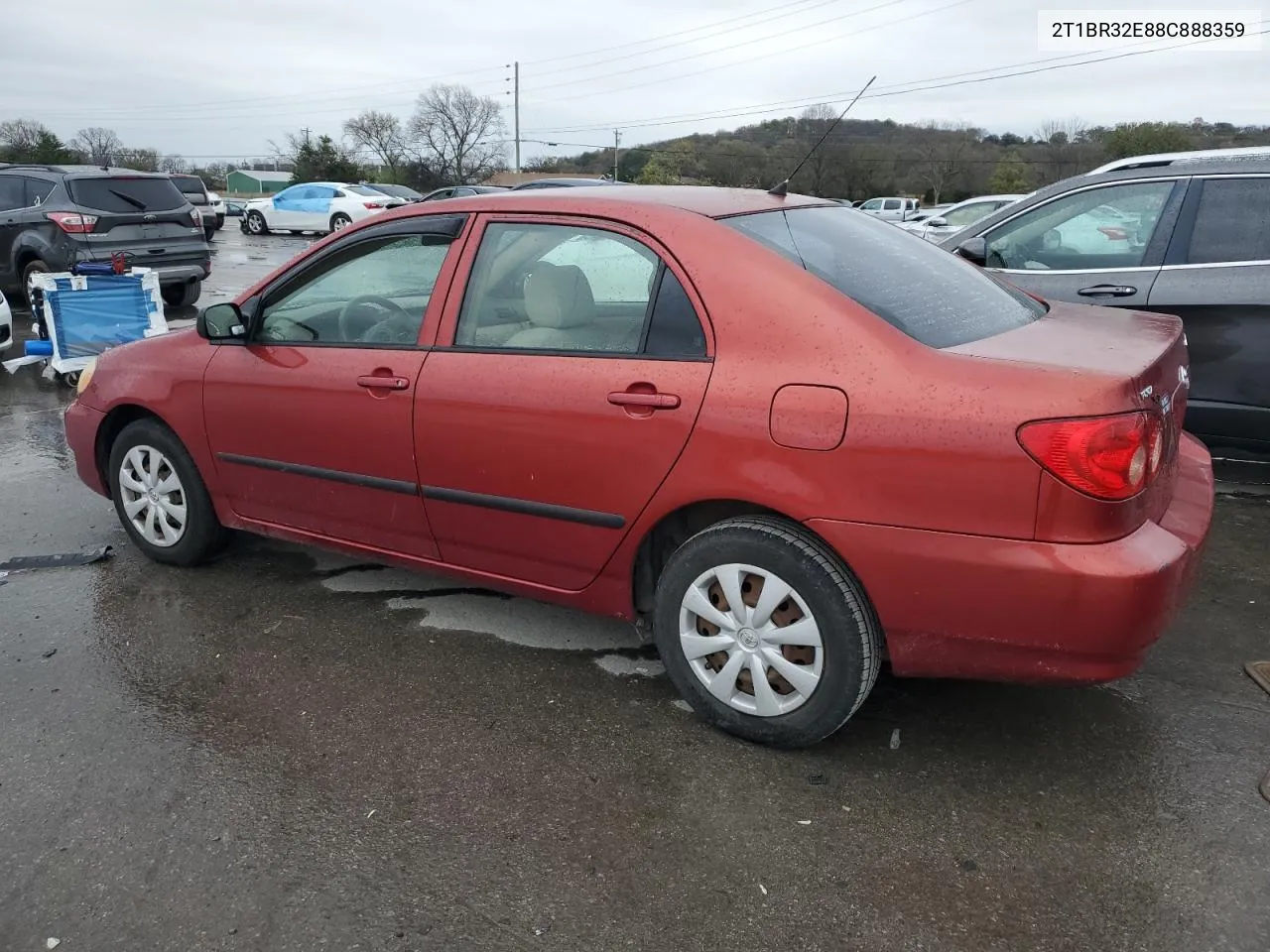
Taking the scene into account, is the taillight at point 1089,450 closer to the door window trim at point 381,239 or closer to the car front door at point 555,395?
the car front door at point 555,395

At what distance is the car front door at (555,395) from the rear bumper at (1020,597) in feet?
2.05

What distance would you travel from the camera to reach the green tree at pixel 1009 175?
46.0 metres

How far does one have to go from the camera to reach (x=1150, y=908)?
7.47 ft

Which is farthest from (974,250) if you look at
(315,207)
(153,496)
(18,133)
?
(18,133)

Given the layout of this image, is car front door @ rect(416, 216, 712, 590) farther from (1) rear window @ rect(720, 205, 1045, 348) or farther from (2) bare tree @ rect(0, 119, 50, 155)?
(2) bare tree @ rect(0, 119, 50, 155)

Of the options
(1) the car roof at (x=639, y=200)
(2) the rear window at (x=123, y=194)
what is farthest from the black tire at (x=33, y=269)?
(1) the car roof at (x=639, y=200)

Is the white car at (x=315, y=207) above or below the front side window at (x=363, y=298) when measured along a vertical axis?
above

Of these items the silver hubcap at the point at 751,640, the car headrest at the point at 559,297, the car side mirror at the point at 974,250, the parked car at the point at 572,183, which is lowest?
the silver hubcap at the point at 751,640

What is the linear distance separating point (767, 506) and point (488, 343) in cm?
114

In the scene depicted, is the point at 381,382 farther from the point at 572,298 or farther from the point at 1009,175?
the point at 1009,175

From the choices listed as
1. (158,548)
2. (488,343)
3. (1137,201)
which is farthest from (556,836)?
(1137,201)

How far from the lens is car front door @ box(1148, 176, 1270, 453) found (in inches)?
185

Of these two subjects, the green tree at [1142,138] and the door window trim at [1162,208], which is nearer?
the door window trim at [1162,208]

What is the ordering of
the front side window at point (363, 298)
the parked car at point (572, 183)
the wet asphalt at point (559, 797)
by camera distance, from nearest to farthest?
the wet asphalt at point (559, 797), the front side window at point (363, 298), the parked car at point (572, 183)
